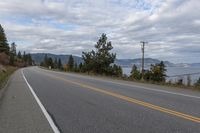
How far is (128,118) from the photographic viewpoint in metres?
10.5

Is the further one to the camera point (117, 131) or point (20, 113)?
point (20, 113)

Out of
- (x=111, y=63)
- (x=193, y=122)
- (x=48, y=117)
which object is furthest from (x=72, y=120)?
(x=111, y=63)

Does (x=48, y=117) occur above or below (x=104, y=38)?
below

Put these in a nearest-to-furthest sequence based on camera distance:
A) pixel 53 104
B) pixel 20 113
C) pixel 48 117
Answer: pixel 48 117 → pixel 20 113 → pixel 53 104

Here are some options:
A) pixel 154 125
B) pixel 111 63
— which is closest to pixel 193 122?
pixel 154 125

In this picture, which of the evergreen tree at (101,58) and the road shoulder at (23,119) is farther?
the evergreen tree at (101,58)

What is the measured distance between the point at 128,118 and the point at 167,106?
3205mm

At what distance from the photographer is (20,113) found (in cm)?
1222

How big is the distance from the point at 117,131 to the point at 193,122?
235cm

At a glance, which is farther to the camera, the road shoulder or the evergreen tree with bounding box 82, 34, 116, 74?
the evergreen tree with bounding box 82, 34, 116, 74

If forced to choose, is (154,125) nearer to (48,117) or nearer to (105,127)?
(105,127)

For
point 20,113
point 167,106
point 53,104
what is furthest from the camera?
point 53,104

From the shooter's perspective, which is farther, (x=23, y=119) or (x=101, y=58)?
(x=101, y=58)

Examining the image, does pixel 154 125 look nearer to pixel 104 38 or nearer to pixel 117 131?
pixel 117 131
